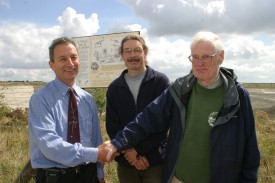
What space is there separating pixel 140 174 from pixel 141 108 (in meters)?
0.75

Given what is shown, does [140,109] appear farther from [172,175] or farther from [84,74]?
[84,74]

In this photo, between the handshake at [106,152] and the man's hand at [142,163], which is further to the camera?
the man's hand at [142,163]

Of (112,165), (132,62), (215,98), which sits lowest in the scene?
(112,165)

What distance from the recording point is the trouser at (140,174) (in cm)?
390

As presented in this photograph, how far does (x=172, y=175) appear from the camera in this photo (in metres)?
3.25

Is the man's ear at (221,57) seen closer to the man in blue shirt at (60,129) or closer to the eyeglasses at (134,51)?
the eyeglasses at (134,51)

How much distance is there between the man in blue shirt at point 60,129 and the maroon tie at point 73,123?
Answer: 0.04 meters

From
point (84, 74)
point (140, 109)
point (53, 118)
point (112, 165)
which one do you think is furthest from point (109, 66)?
point (53, 118)

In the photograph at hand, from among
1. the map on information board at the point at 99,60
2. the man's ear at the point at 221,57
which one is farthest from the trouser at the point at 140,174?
the map on information board at the point at 99,60

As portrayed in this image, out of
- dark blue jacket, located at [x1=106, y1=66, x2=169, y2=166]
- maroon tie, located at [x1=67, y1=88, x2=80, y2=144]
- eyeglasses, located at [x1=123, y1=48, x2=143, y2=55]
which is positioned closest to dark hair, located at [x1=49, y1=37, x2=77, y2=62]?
maroon tie, located at [x1=67, y1=88, x2=80, y2=144]

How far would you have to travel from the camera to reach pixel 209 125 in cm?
303

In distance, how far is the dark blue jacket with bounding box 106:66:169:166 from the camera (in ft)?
12.6

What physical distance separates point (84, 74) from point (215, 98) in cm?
376

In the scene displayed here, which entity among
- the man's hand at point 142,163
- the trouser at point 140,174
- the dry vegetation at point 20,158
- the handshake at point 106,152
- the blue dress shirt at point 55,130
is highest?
the blue dress shirt at point 55,130
